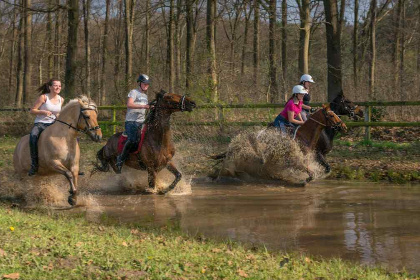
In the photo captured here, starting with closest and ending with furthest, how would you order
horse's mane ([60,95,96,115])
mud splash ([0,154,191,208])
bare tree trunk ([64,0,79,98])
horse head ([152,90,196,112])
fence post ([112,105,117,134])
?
horse's mane ([60,95,96,115]) → mud splash ([0,154,191,208]) → horse head ([152,90,196,112]) → fence post ([112,105,117,134]) → bare tree trunk ([64,0,79,98])

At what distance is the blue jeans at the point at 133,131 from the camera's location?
1152 cm

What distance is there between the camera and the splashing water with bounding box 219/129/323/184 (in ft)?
41.4

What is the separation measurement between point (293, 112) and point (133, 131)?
369 centimetres

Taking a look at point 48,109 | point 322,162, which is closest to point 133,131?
point 48,109

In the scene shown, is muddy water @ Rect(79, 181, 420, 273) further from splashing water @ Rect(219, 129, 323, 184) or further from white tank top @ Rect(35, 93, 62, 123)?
white tank top @ Rect(35, 93, 62, 123)

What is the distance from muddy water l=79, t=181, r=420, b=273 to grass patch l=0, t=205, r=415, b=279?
1.78ft

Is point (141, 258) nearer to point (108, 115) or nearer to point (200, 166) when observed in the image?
point (200, 166)

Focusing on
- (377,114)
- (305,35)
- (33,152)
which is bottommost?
(33,152)

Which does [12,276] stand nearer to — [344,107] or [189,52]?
[344,107]

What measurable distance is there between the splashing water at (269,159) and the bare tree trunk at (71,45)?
14.6 meters

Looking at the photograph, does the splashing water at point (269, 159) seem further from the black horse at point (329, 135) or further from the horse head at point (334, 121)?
the horse head at point (334, 121)

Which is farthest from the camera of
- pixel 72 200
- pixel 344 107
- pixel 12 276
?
pixel 344 107

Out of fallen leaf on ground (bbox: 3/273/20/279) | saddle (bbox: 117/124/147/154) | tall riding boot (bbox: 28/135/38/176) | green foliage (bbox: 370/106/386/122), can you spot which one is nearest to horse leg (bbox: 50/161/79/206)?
tall riding boot (bbox: 28/135/38/176)

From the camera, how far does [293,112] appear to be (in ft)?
42.5
